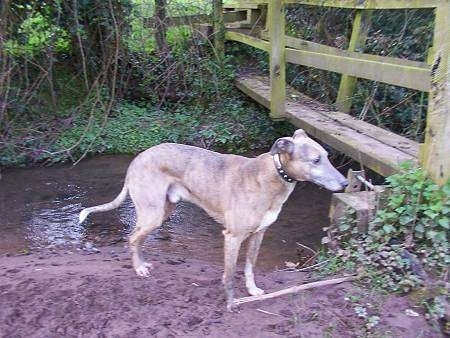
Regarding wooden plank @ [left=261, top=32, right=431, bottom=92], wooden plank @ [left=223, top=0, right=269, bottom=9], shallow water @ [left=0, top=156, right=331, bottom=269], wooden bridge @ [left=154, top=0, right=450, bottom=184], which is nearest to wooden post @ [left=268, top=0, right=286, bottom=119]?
wooden bridge @ [left=154, top=0, right=450, bottom=184]

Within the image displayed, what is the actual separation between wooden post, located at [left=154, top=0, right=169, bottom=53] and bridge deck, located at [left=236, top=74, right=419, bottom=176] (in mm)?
2343

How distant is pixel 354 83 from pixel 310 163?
341cm

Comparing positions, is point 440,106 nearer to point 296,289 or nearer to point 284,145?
point 284,145

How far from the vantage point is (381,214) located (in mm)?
4188

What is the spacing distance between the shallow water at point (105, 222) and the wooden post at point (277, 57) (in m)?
1.08

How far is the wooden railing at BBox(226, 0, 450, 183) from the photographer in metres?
3.89

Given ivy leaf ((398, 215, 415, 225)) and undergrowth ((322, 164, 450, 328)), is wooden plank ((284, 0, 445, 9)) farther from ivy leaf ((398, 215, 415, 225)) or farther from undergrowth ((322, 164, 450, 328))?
ivy leaf ((398, 215, 415, 225))

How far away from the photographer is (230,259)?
13.3ft

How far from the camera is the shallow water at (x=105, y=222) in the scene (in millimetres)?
5629

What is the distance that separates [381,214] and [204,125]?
204 inches

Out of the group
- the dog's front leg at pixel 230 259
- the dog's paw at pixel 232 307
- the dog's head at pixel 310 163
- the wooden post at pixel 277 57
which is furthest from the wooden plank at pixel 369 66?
the dog's paw at pixel 232 307

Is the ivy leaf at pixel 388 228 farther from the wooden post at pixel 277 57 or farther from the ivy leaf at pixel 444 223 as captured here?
the wooden post at pixel 277 57

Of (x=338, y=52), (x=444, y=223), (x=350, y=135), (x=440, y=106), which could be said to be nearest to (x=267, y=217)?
(x=444, y=223)

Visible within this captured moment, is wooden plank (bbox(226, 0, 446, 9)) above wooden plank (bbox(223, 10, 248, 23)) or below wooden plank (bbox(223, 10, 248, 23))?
above
